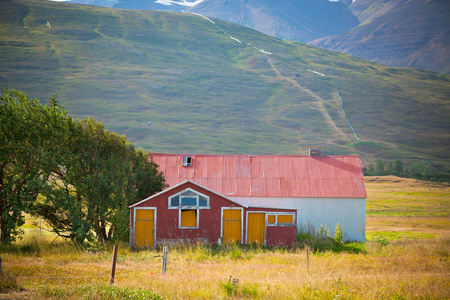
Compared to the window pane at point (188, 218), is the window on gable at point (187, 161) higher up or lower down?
higher up

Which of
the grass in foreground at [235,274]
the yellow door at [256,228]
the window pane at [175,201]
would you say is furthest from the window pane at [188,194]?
the grass in foreground at [235,274]

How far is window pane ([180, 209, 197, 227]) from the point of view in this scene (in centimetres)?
2522

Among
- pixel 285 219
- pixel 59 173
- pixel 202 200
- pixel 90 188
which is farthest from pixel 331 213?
pixel 59 173

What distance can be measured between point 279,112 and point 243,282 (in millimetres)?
178655

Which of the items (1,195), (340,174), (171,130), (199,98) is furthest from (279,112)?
(1,195)

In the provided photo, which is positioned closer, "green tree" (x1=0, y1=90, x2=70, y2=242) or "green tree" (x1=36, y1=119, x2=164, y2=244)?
"green tree" (x1=0, y1=90, x2=70, y2=242)

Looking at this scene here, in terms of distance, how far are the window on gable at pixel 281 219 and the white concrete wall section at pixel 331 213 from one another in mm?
3946

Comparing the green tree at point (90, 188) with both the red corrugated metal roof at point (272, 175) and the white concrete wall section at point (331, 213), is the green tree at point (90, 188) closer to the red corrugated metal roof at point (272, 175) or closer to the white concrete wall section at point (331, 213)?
the red corrugated metal roof at point (272, 175)

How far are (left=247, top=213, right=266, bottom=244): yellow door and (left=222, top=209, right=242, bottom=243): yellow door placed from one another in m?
0.61

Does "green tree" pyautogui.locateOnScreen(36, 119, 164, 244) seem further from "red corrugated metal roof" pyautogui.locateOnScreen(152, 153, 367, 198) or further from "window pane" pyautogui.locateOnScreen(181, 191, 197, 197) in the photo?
"red corrugated metal roof" pyautogui.locateOnScreen(152, 153, 367, 198)

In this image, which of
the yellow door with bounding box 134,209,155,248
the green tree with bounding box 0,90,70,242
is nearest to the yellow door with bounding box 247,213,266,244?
the yellow door with bounding box 134,209,155,248

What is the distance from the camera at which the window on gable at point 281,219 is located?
25806mm

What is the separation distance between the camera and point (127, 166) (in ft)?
82.5

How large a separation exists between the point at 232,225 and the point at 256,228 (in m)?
1.43
